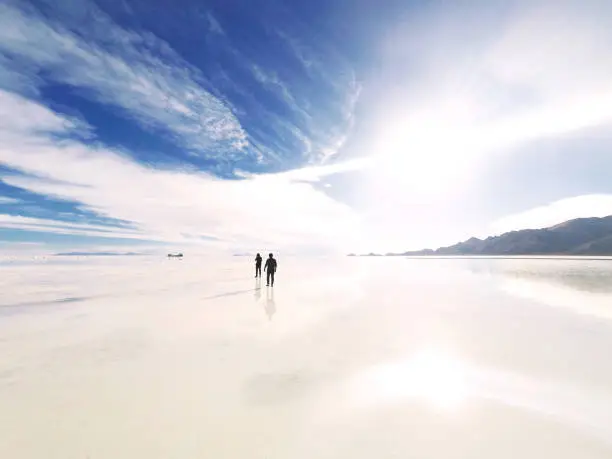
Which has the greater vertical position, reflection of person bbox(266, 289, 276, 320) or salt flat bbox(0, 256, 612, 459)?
reflection of person bbox(266, 289, 276, 320)

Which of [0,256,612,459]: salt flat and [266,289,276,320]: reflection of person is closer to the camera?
[0,256,612,459]: salt flat

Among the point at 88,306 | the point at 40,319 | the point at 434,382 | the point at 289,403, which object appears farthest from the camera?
the point at 88,306

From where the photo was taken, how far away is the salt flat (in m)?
4.20

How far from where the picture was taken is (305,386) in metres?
5.99

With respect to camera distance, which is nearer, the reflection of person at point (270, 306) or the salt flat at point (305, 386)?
the salt flat at point (305, 386)

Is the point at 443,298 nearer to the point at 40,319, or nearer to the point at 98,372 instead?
the point at 98,372

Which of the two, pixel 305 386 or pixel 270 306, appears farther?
pixel 270 306

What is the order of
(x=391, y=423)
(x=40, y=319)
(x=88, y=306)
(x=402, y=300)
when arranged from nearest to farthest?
(x=391, y=423), (x=40, y=319), (x=88, y=306), (x=402, y=300)

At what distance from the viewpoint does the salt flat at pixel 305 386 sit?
4.20m

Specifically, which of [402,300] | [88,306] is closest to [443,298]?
[402,300]

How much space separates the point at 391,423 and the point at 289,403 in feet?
5.46

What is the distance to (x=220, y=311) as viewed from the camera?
13477 mm

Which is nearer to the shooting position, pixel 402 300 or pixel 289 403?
pixel 289 403

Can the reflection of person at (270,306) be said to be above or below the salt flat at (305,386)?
above
